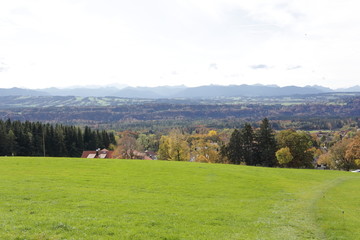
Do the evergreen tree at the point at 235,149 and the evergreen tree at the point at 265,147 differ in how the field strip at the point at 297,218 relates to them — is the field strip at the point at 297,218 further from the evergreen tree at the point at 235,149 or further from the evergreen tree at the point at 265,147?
the evergreen tree at the point at 235,149

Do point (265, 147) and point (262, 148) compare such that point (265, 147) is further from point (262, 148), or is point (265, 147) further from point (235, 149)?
point (235, 149)

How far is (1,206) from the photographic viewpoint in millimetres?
17516

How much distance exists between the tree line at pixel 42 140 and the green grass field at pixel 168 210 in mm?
59681

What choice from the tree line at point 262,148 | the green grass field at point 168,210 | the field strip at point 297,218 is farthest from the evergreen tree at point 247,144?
the field strip at point 297,218

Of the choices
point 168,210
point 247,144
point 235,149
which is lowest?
point 235,149

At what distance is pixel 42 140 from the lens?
9412cm

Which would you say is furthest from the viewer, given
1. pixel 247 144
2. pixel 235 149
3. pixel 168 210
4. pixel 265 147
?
pixel 235 149

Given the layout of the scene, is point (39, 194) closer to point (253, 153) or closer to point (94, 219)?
point (94, 219)

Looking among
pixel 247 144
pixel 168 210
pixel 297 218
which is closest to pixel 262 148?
pixel 247 144

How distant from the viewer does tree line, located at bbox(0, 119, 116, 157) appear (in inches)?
3339

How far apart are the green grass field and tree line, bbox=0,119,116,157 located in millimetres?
59681

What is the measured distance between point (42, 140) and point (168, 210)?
289ft

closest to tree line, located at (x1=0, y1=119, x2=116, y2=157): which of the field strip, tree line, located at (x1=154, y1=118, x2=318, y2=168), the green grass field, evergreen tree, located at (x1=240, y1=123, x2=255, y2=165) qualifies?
tree line, located at (x1=154, y1=118, x2=318, y2=168)

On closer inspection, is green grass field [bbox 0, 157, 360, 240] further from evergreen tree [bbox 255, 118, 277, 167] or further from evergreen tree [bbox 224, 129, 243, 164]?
evergreen tree [bbox 224, 129, 243, 164]
